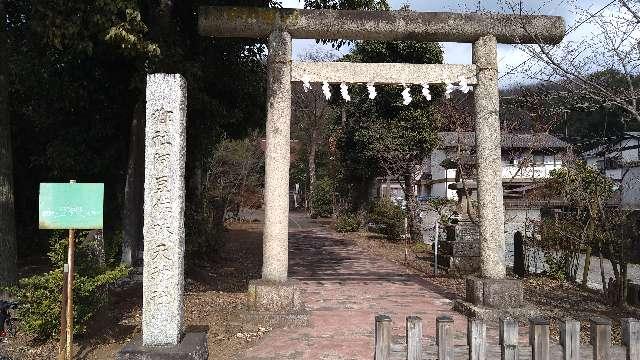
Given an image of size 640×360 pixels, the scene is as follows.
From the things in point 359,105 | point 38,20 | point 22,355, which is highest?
point 359,105

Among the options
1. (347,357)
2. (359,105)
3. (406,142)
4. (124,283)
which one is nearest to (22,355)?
(124,283)

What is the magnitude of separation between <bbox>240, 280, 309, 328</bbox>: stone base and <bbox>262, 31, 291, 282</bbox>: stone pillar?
0.20 m

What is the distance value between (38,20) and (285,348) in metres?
6.17

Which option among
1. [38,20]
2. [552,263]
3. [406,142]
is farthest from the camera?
[406,142]

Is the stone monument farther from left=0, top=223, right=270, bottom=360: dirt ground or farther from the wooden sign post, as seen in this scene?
left=0, top=223, right=270, bottom=360: dirt ground

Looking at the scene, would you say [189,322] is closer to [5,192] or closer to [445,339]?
[5,192]

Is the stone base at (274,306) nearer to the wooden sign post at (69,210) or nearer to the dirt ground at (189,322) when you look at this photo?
the dirt ground at (189,322)

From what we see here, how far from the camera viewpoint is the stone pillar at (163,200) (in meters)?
5.12

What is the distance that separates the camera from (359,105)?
22.8 metres

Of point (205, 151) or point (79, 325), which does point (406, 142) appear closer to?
point (205, 151)

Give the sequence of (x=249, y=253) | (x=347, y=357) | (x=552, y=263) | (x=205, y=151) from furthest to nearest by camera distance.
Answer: (x=249, y=253) → (x=205, y=151) → (x=552, y=263) → (x=347, y=357)

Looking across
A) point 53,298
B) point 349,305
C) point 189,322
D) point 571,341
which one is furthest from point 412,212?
point 571,341

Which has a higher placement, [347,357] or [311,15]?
[311,15]

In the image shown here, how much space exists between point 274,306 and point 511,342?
4.31 meters
